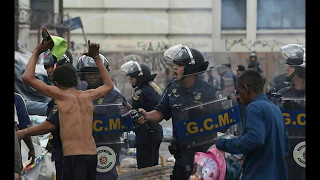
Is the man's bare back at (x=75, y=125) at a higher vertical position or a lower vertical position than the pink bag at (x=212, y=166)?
higher

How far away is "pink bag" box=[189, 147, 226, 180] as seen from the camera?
21.7 ft

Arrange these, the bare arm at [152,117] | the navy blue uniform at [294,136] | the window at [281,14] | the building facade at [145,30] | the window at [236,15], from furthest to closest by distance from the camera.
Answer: the window at [236,15] < the window at [281,14] < the building facade at [145,30] < the navy blue uniform at [294,136] < the bare arm at [152,117]

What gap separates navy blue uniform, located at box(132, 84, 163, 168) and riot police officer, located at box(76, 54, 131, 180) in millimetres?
1246

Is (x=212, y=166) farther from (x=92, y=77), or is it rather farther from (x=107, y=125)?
(x=92, y=77)

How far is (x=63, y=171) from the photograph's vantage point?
7.06 m

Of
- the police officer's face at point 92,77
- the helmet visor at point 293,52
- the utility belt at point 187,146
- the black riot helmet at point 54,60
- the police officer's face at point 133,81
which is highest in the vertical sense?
the helmet visor at point 293,52

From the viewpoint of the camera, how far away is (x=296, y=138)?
8117 millimetres

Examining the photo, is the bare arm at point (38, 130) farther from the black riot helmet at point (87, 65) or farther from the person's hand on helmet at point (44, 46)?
the black riot helmet at point (87, 65)

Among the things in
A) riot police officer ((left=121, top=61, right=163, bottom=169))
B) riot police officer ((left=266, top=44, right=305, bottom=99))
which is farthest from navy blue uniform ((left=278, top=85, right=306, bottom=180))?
riot police officer ((left=121, top=61, right=163, bottom=169))

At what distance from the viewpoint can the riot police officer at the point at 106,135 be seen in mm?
7895

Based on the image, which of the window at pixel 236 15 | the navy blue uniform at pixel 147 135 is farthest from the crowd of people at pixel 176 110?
the window at pixel 236 15

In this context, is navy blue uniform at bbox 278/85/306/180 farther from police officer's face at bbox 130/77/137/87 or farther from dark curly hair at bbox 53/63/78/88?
dark curly hair at bbox 53/63/78/88
